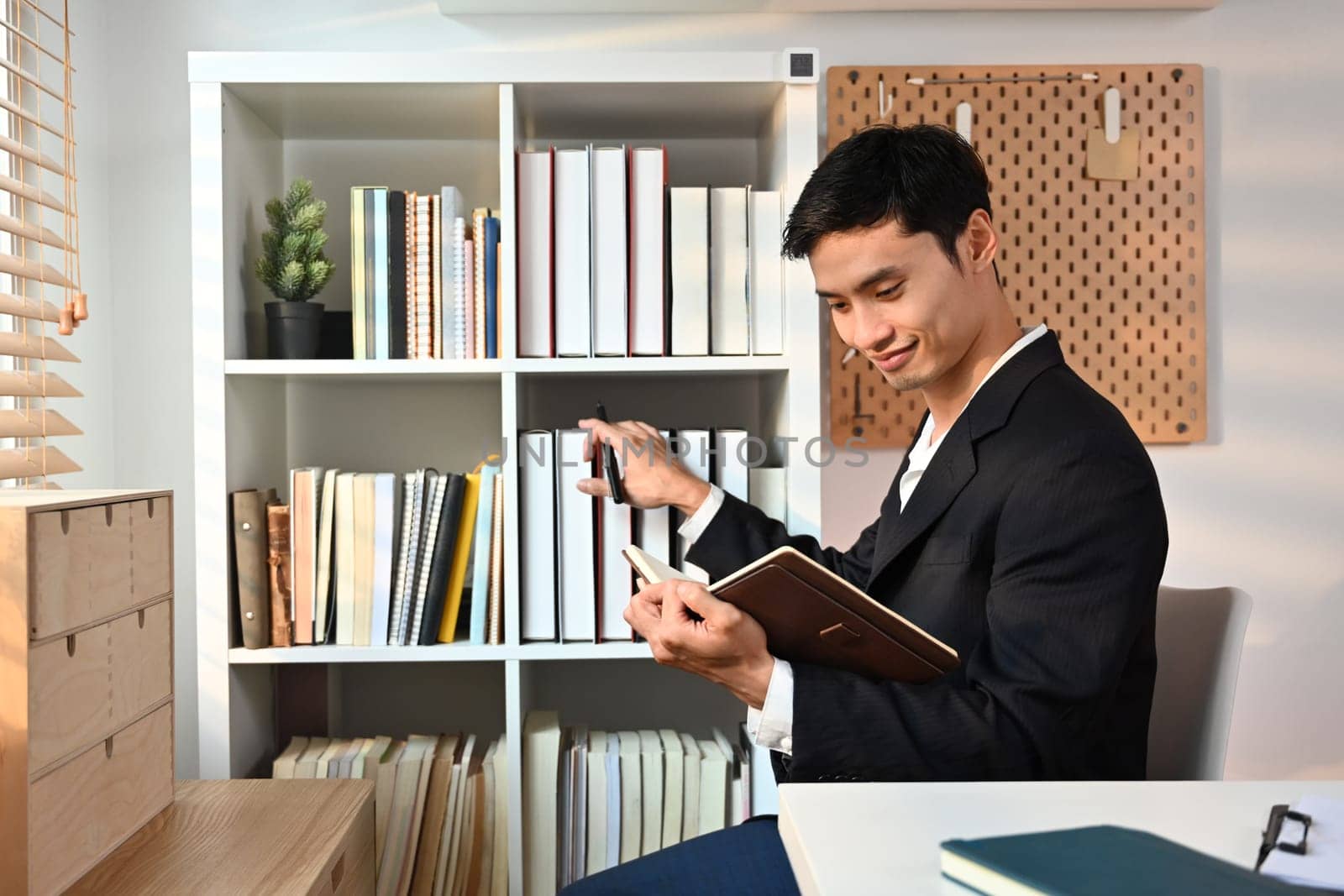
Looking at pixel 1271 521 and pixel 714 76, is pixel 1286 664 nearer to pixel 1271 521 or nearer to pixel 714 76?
pixel 1271 521

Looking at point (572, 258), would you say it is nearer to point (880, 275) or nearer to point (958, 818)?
point (880, 275)

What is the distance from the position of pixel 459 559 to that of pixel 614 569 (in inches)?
9.5

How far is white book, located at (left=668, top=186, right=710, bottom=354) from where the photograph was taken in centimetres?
163

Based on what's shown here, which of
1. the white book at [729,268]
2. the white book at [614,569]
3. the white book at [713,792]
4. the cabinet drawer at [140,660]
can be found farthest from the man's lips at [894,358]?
the cabinet drawer at [140,660]

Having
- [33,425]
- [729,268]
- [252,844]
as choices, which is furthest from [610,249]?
[252,844]

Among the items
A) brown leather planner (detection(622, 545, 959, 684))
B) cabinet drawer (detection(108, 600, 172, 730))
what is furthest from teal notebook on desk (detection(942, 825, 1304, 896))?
cabinet drawer (detection(108, 600, 172, 730))

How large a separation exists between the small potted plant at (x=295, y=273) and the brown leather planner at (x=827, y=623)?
0.85 metres

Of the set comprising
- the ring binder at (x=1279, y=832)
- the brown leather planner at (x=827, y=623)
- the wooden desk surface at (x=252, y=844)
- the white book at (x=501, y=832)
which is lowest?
the white book at (x=501, y=832)

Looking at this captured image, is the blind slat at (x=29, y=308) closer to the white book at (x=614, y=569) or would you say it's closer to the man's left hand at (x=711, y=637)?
the white book at (x=614, y=569)

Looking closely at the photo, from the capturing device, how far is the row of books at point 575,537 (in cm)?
162

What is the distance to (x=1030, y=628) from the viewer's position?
3.49 feet

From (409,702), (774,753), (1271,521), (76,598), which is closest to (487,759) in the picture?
(409,702)

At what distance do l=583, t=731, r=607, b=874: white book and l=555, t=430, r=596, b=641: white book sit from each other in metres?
0.21

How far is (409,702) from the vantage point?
202 cm
